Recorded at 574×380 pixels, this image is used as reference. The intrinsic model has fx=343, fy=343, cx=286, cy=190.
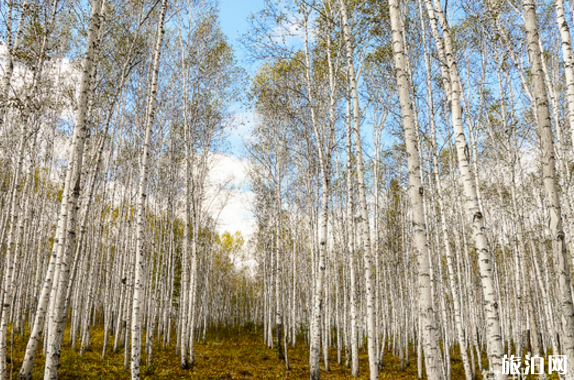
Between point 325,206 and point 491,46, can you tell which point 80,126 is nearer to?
point 325,206

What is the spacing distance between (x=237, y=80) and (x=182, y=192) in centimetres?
708

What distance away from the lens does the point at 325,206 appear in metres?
8.84

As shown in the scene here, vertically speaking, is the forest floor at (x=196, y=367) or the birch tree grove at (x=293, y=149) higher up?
the birch tree grove at (x=293, y=149)

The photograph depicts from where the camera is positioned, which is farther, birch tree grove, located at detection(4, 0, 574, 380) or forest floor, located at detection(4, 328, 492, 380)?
forest floor, located at detection(4, 328, 492, 380)

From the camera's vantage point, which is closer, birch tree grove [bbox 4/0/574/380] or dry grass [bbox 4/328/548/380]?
birch tree grove [bbox 4/0/574/380]

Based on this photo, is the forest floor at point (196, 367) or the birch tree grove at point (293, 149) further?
the forest floor at point (196, 367)

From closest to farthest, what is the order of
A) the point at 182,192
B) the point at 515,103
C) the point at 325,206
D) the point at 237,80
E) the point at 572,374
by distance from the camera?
the point at 572,374 → the point at 325,206 → the point at 515,103 → the point at 237,80 → the point at 182,192

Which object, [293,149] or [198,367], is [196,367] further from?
[293,149]

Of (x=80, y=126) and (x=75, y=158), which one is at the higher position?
(x=80, y=126)

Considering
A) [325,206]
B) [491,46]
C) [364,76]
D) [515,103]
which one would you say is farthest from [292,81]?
[515,103]

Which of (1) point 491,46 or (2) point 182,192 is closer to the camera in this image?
(1) point 491,46

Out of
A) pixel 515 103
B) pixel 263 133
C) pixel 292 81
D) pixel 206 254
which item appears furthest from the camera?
pixel 206 254

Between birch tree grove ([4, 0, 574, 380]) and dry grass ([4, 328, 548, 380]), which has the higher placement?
birch tree grove ([4, 0, 574, 380])

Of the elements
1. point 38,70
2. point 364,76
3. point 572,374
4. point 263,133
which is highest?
point 364,76
